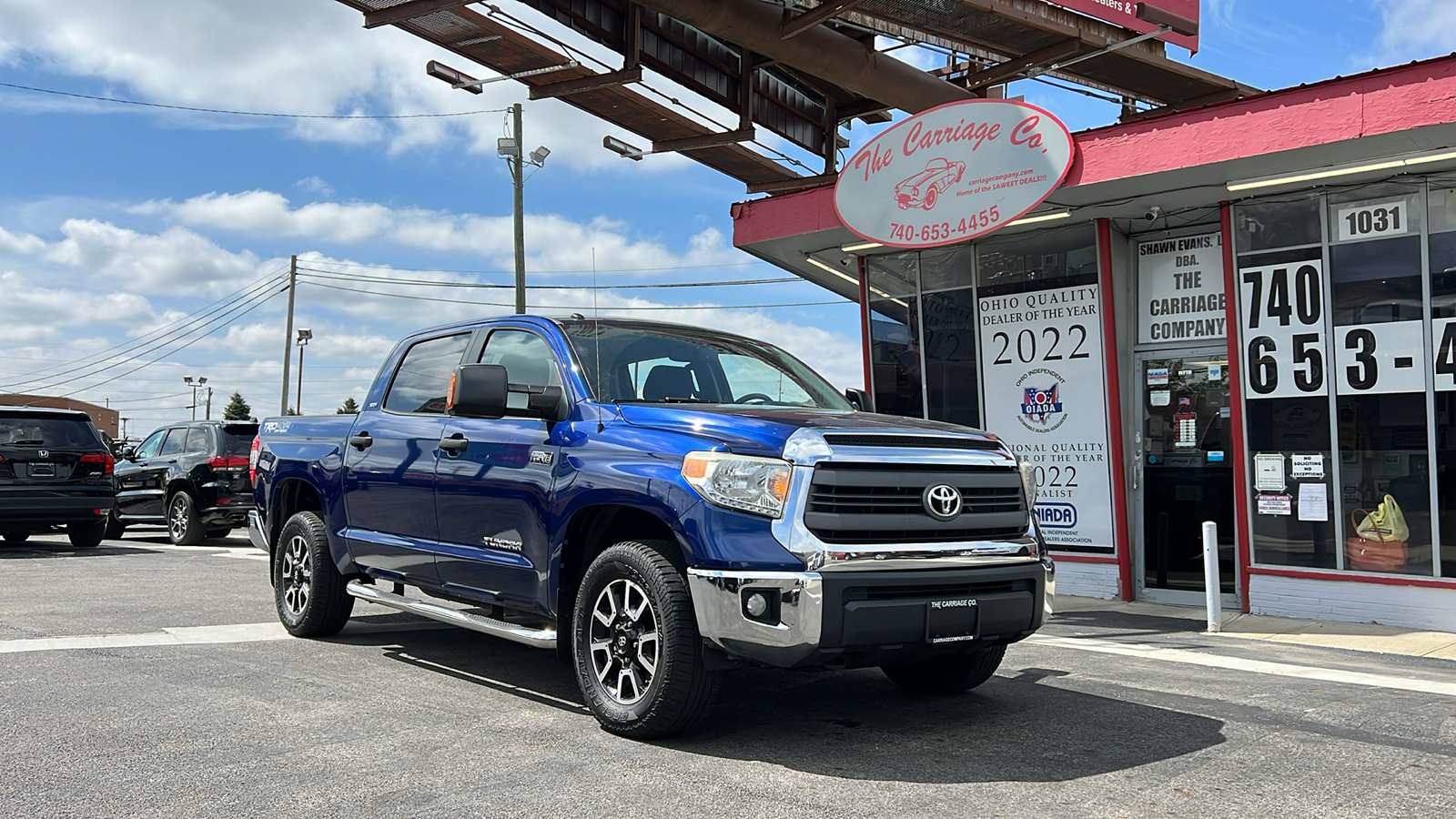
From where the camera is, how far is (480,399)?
215 inches

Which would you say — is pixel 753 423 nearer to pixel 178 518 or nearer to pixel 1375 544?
pixel 1375 544

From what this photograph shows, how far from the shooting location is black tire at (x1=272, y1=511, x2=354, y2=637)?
7.38 metres

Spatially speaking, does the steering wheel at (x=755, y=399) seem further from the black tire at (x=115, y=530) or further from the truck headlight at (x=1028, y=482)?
the black tire at (x=115, y=530)

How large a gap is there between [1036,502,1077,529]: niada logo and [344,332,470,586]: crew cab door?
272 inches

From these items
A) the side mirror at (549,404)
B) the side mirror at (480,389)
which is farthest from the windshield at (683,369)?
the side mirror at (480,389)

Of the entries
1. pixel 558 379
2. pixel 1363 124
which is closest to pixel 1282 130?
pixel 1363 124

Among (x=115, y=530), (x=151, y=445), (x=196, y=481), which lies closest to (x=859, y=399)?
(x=196, y=481)

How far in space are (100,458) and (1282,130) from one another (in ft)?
45.6

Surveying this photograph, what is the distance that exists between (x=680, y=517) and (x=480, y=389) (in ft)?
4.29

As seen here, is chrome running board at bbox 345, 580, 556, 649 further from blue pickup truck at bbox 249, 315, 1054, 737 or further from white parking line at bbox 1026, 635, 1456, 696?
white parking line at bbox 1026, 635, 1456, 696

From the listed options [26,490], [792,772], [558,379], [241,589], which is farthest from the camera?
[26,490]

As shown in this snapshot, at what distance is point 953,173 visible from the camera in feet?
37.0

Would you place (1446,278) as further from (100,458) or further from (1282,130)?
(100,458)

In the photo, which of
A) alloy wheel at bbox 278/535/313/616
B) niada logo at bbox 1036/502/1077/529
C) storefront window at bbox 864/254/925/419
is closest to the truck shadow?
alloy wheel at bbox 278/535/313/616
